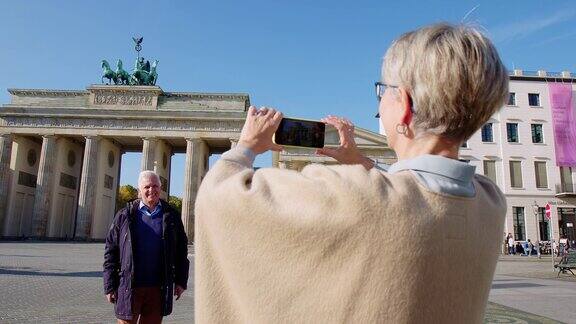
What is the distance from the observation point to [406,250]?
0.98 metres

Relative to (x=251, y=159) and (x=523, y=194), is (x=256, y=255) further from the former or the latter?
(x=523, y=194)

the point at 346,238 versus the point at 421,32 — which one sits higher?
the point at 421,32

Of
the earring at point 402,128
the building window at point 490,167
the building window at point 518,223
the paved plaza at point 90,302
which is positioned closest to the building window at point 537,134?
the building window at point 490,167

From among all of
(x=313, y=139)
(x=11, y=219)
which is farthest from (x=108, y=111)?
(x=313, y=139)

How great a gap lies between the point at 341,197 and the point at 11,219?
4756cm

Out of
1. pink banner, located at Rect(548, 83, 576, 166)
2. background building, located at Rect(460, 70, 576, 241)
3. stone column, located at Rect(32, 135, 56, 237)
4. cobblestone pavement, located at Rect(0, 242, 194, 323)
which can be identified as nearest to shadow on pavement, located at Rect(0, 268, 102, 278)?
cobblestone pavement, located at Rect(0, 242, 194, 323)

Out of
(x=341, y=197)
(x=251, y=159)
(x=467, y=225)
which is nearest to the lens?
(x=341, y=197)

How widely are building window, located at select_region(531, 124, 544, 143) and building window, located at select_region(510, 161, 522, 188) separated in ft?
9.06

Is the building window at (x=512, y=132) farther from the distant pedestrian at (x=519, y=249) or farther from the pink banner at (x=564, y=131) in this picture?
the distant pedestrian at (x=519, y=249)

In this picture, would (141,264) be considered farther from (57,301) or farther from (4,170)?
(4,170)

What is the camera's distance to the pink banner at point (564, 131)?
40000mm

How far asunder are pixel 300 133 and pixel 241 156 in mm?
412

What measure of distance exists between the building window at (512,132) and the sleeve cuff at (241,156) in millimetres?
45662

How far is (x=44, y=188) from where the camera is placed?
133 feet
